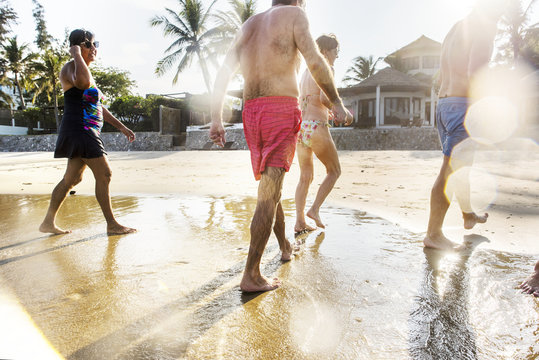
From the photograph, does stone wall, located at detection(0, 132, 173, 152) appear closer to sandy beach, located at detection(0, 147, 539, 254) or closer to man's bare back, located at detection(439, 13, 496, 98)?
sandy beach, located at detection(0, 147, 539, 254)

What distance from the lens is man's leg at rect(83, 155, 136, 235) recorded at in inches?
128

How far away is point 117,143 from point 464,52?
977 inches

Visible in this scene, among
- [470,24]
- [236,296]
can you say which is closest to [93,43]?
[236,296]

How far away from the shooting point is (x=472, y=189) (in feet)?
17.7

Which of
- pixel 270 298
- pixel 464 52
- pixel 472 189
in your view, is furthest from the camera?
pixel 472 189

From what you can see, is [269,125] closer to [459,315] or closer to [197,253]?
[197,253]

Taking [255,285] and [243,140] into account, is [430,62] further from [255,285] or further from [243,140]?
[255,285]

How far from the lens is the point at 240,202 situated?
4.95 m

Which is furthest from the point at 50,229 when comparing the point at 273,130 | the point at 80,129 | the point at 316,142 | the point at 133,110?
the point at 133,110

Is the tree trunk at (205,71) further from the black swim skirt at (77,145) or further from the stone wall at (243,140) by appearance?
the black swim skirt at (77,145)

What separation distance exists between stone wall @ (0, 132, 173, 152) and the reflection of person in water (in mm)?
22996

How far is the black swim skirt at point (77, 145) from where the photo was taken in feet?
10.4

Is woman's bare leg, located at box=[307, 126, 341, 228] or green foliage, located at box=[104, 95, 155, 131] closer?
woman's bare leg, located at box=[307, 126, 341, 228]

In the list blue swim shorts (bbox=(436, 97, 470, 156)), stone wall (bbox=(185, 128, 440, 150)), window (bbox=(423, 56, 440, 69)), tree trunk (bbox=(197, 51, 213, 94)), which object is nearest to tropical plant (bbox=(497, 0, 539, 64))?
window (bbox=(423, 56, 440, 69))
